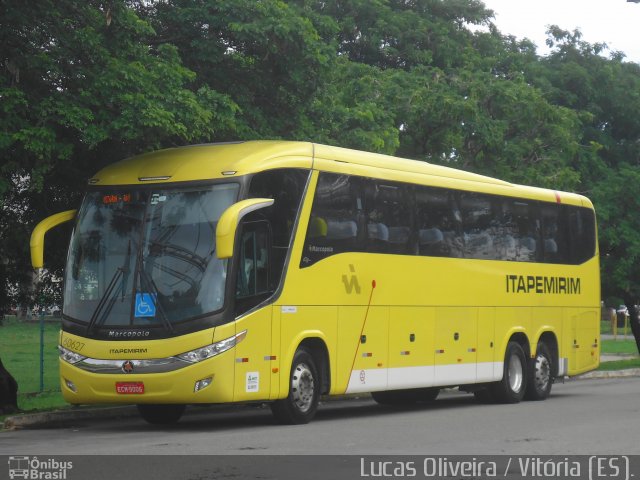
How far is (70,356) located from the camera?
54.9 feet

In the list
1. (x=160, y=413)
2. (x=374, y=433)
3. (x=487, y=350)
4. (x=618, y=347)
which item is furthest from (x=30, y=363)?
(x=618, y=347)

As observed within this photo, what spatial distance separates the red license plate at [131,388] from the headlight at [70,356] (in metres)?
0.74

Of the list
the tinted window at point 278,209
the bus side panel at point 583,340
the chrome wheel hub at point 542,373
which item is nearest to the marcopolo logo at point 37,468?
the tinted window at point 278,209

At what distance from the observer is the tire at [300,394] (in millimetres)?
16953

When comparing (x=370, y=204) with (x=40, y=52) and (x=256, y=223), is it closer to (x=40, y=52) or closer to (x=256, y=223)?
(x=256, y=223)

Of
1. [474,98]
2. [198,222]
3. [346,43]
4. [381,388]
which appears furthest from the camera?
[346,43]

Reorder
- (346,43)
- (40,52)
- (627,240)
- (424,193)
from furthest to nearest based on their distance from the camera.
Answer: (346,43)
(627,240)
(424,193)
(40,52)

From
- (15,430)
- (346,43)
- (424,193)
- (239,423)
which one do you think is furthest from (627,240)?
(15,430)

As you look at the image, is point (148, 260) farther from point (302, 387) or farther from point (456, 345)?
point (456, 345)

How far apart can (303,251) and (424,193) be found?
380 centimetres

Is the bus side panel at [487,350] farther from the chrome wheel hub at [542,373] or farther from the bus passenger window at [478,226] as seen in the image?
the chrome wheel hub at [542,373]

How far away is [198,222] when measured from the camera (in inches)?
643

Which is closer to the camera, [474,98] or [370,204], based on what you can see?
[370,204]

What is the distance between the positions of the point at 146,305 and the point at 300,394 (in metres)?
2.49
